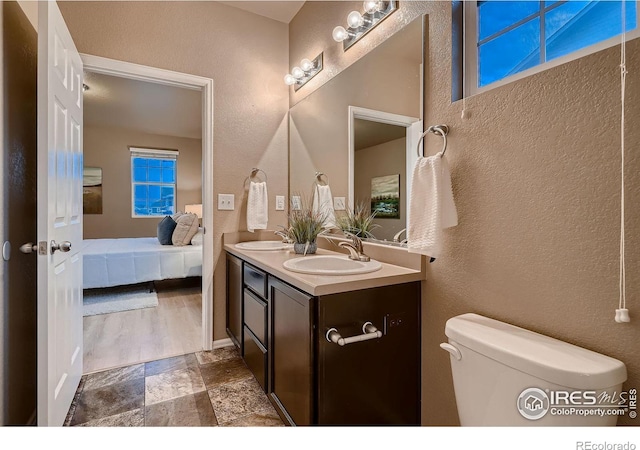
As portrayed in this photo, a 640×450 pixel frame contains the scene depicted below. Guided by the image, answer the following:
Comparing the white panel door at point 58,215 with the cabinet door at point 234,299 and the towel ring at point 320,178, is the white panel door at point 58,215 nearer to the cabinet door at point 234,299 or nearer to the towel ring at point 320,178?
the cabinet door at point 234,299

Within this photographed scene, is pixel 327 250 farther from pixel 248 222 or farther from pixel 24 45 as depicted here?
pixel 24 45

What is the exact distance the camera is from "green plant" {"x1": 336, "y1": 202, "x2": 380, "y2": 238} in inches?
67.2

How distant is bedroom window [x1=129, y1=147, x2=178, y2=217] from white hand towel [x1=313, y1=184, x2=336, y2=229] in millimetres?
4595

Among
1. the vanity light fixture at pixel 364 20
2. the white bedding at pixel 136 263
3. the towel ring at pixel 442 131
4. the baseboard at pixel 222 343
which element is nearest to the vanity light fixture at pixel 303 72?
the vanity light fixture at pixel 364 20

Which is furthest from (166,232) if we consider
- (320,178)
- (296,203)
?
(320,178)

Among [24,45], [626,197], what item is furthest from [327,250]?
[24,45]

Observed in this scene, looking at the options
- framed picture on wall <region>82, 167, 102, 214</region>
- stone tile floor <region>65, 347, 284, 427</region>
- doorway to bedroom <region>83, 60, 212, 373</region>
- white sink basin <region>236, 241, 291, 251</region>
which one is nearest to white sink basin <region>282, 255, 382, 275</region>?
white sink basin <region>236, 241, 291, 251</region>

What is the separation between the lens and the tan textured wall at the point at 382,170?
1500mm

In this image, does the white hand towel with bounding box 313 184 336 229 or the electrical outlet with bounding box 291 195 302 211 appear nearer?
the white hand towel with bounding box 313 184 336 229

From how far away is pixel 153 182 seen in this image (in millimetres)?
5793

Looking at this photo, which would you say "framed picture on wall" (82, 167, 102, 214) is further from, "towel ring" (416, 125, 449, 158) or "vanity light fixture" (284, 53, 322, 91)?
"towel ring" (416, 125, 449, 158)

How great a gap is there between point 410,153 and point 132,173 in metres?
5.65

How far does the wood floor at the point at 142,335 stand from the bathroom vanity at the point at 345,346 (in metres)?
1.19
